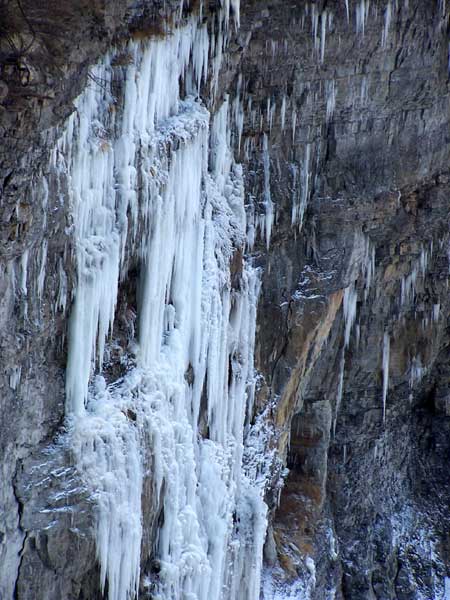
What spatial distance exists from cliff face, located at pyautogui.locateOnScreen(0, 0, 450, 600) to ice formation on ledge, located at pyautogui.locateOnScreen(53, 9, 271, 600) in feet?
0.70

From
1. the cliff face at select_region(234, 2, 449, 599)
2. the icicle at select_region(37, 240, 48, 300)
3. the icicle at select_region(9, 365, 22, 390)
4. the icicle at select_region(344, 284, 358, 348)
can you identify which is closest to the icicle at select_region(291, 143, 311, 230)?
the cliff face at select_region(234, 2, 449, 599)

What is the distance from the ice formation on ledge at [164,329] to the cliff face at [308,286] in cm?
21

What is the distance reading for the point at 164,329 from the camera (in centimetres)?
1237

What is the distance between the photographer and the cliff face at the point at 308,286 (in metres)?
9.35

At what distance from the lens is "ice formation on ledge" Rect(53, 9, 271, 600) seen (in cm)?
1069

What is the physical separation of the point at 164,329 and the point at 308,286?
4526 mm

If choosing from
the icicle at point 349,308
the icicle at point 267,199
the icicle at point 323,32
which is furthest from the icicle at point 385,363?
the icicle at point 323,32

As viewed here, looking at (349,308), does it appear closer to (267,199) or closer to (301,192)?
(301,192)

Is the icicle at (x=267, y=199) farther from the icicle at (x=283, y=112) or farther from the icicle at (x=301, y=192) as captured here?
the icicle at (x=301, y=192)

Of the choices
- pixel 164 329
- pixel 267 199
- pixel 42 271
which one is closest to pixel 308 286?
pixel 267 199

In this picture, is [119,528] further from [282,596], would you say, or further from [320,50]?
[320,50]

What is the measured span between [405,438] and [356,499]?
68.2 inches

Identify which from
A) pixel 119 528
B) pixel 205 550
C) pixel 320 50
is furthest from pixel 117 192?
pixel 320 50

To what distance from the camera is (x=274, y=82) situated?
15430 mm
